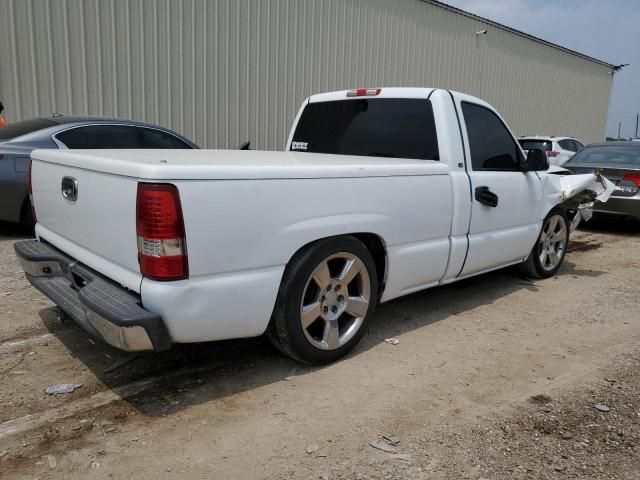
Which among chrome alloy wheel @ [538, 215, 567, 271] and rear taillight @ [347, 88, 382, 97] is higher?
rear taillight @ [347, 88, 382, 97]

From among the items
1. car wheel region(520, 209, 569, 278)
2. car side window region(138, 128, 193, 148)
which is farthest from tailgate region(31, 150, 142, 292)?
car wheel region(520, 209, 569, 278)

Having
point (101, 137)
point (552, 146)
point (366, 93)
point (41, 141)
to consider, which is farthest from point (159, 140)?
point (552, 146)

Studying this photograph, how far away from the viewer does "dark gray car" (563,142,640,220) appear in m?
8.45

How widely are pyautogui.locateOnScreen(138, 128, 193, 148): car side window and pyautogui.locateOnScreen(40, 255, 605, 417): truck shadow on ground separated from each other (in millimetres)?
3364

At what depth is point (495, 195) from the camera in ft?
14.8

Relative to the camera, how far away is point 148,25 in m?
9.82

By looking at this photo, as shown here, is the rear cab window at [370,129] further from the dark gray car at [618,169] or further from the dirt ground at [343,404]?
the dark gray car at [618,169]

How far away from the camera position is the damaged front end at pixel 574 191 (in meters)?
5.57

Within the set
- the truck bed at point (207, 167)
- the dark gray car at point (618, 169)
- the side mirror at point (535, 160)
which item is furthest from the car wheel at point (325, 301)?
the dark gray car at point (618, 169)

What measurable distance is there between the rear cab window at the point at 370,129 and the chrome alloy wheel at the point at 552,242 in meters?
2.06

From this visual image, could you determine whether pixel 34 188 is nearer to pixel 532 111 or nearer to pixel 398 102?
pixel 398 102

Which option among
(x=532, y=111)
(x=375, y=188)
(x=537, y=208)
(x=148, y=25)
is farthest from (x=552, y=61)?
(x=375, y=188)

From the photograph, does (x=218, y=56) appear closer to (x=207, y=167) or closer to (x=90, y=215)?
(x=90, y=215)

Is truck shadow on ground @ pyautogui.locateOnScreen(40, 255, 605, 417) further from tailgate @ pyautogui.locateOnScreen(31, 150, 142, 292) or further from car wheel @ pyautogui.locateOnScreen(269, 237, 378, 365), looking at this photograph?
tailgate @ pyautogui.locateOnScreen(31, 150, 142, 292)
